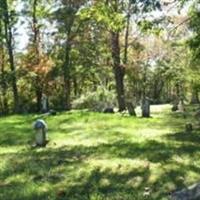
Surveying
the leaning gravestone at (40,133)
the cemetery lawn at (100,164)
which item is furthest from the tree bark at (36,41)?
the leaning gravestone at (40,133)

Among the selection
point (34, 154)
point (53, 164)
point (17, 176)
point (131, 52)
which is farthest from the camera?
point (131, 52)

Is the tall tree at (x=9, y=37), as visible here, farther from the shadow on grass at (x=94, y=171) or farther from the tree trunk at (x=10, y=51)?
the shadow on grass at (x=94, y=171)

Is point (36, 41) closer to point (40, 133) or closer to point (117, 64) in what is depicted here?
point (117, 64)

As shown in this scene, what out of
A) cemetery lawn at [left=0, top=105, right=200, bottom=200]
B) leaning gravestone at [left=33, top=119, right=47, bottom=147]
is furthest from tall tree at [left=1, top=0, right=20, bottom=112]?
leaning gravestone at [left=33, top=119, right=47, bottom=147]

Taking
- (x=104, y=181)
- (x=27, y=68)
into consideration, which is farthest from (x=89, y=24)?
(x=104, y=181)

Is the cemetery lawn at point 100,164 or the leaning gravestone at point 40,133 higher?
the leaning gravestone at point 40,133

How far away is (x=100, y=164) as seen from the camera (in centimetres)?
1350

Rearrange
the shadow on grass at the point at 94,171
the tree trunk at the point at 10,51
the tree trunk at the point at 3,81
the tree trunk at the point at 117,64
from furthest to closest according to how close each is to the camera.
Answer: the tree trunk at the point at 3,81, the tree trunk at the point at 10,51, the tree trunk at the point at 117,64, the shadow on grass at the point at 94,171

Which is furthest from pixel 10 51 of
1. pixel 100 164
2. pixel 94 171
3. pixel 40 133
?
pixel 94 171

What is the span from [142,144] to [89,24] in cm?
2965

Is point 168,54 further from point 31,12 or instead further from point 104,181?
point 104,181

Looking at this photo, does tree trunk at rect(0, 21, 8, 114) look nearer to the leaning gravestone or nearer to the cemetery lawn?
the cemetery lawn

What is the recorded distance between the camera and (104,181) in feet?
38.7

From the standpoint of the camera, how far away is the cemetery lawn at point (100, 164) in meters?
11.1
